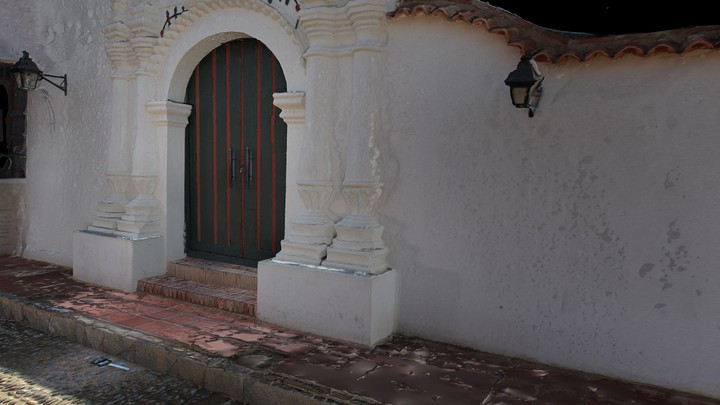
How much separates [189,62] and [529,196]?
13.6ft

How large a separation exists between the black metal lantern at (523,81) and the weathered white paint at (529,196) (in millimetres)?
237

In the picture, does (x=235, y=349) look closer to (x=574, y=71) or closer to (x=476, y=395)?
(x=476, y=395)

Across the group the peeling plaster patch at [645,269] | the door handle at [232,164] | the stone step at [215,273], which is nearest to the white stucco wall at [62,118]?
the stone step at [215,273]

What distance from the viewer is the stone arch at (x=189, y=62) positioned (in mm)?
4914

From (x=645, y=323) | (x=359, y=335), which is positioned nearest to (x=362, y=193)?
(x=359, y=335)

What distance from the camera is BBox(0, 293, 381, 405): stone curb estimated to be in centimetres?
334

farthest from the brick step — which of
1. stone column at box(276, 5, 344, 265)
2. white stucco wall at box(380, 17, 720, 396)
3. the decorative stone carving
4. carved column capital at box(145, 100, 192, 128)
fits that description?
carved column capital at box(145, 100, 192, 128)

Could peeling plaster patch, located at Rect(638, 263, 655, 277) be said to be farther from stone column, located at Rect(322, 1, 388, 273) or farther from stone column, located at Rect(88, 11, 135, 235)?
stone column, located at Rect(88, 11, 135, 235)

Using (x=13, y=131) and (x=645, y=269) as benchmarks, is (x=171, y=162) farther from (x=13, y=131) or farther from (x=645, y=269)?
(x=645, y=269)

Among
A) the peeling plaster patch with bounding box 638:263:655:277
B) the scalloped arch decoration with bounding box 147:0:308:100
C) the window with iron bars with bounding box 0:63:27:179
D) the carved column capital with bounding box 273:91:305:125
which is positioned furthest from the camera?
the window with iron bars with bounding box 0:63:27:179

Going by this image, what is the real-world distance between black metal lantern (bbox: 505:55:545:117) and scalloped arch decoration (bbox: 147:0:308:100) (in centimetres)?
209

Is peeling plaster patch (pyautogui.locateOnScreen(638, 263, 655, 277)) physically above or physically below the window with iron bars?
below

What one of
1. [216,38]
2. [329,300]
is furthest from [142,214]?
[329,300]

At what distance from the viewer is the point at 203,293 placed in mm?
5242
